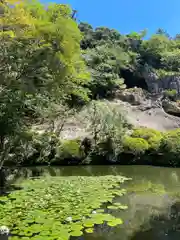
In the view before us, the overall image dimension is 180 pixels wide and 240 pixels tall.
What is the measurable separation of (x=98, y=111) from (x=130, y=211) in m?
9.09

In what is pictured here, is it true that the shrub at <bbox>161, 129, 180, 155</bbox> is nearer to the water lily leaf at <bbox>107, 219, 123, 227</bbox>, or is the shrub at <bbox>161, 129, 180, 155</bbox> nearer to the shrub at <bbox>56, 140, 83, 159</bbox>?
the shrub at <bbox>56, 140, 83, 159</bbox>

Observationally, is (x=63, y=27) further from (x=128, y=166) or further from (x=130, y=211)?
(x=128, y=166)

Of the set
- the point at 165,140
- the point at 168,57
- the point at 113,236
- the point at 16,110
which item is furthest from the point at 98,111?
the point at 168,57

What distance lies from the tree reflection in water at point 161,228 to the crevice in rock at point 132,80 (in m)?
24.0

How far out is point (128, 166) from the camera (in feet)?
48.6

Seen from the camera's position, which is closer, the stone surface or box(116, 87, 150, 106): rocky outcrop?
the stone surface

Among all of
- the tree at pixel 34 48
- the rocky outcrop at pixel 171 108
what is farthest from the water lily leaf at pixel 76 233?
the rocky outcrop at pixel 171 108

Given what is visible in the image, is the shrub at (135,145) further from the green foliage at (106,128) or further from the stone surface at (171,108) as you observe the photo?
the stone surface at (171,108)

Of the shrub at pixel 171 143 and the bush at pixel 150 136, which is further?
the bush at pixel 150 136

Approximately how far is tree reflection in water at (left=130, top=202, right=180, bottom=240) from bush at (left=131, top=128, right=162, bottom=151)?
9172 millimetres

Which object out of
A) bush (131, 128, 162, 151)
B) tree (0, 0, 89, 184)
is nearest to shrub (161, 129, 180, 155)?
bush (131, 128, 162, 151)

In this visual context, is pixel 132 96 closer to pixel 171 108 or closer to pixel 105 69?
pixel 171 108

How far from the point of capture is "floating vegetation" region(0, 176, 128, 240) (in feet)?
16.1

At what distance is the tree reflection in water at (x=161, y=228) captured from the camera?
204 inches
